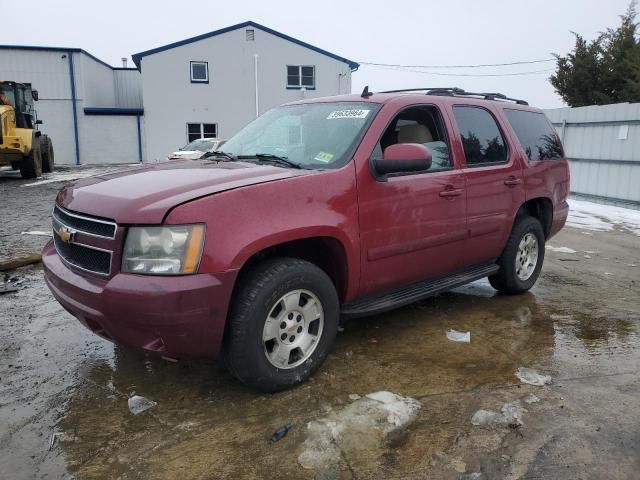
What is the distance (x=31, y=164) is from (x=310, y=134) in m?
15.8

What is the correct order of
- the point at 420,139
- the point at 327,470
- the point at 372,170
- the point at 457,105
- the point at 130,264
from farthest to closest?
the point at 457,105, the point at 420,139, the point at 372,170, the point at 130,264, the point at 327,470

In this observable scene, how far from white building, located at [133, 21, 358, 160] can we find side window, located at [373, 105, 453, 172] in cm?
2304

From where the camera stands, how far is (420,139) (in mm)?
4086

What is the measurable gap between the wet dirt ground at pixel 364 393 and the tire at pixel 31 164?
13.5m

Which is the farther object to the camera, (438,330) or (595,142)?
(595,142)

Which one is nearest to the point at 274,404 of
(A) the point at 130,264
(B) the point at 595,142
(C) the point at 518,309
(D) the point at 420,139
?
(A) the point at 130,264

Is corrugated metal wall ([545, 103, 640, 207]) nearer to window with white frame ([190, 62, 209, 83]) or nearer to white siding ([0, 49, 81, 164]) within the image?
window with white frame ([190, 62, 209, 83])

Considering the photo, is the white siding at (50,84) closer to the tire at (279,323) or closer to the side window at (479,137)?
the side window at (479,137)

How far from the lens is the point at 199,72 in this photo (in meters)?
26.6

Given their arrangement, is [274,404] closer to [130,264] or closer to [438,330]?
[130,264]

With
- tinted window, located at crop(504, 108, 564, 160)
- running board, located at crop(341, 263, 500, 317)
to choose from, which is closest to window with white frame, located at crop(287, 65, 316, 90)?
tinted window, located at crop(504, 108, 564, 160)

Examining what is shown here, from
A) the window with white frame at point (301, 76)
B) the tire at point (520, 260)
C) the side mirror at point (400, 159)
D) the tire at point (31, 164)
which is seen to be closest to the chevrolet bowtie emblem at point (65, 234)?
the side mirror at point (400, 159)

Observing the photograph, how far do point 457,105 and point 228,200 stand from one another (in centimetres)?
246

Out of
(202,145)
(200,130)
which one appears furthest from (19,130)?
(200,130)
